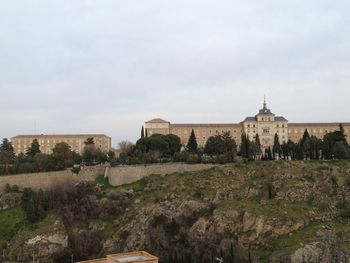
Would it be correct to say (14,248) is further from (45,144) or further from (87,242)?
(45,144)

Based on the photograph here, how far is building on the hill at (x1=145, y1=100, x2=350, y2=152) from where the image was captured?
91312mm

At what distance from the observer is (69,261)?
44469 mm

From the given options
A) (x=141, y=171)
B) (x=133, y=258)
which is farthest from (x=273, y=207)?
(x=133, y=258)

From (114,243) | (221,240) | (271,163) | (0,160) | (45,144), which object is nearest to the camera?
(221,240)

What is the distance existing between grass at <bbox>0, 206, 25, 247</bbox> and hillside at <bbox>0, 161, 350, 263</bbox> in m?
0.11

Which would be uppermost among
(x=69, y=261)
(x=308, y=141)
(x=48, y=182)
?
(x=308, y=141)

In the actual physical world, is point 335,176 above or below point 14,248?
above

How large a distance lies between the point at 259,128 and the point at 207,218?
1921 inches

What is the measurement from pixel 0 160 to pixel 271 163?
3549 centimetres

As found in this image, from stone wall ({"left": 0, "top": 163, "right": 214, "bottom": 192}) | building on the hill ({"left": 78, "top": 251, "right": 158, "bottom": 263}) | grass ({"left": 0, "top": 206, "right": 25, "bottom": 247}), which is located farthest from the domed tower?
building on the hill ({"left": 78, "top": 251, "right": 158, "bottom": 263})

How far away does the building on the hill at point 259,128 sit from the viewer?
300 ft

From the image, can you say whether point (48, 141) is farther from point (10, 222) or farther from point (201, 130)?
point (10, 222)

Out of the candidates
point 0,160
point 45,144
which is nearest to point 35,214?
point 0,160

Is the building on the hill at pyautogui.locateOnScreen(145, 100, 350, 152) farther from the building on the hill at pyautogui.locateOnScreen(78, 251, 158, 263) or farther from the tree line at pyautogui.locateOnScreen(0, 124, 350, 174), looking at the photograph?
the building on the hill at pyautogui.locateOnScreen(78, 251, 158, 263)
